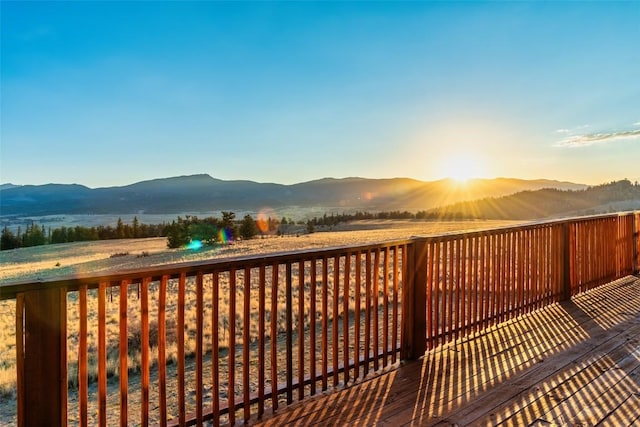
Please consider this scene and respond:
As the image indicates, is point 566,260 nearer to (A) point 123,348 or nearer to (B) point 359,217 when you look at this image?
(A) point 123,348

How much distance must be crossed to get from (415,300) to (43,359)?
2520 millimetres

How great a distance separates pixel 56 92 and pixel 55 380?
1512cm

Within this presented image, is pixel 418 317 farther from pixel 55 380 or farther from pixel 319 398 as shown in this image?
pixel 55 380

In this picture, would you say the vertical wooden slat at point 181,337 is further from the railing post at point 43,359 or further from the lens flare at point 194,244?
the lens flare at point 194,244

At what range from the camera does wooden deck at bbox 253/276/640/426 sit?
2.43 meters

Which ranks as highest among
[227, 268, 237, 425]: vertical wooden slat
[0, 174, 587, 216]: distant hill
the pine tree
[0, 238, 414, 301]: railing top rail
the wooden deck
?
[0, 174, 587, 216]: distant hill

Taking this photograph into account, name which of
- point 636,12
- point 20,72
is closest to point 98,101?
point 20,72

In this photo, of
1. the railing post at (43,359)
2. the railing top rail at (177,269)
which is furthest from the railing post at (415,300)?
the railing post at (43,359)

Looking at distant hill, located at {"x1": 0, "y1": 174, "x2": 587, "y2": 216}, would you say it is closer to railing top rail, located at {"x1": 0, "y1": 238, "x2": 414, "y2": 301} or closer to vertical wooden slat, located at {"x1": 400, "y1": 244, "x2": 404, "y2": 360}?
vertical wooden slat, located at {"x1": 400, "y1": 244, "x2": 404, "y2": 360}

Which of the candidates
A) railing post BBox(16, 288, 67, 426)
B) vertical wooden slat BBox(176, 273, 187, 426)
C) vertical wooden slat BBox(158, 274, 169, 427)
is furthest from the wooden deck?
railing post BBox(16, 288, 67, 426)

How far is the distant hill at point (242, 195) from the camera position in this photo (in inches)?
2886

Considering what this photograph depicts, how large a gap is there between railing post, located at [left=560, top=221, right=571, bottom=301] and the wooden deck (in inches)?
38.1

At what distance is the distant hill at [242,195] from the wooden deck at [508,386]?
61996 mm

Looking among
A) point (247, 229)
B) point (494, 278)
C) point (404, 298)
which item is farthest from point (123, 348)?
point (247, 229)
